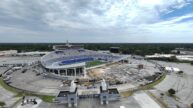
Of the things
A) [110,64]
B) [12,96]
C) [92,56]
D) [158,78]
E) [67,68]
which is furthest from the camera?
[92,56]

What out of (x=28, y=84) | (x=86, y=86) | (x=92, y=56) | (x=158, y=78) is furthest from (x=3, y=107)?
(x=92, y=56)

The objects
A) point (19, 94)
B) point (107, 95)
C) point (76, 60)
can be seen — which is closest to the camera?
point (107, 95)

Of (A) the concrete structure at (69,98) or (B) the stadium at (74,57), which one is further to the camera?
(B) the stadium at (74,57)

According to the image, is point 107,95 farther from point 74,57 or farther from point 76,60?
point 74,57

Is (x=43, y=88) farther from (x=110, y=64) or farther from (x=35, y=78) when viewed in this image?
(x=110, y=64)

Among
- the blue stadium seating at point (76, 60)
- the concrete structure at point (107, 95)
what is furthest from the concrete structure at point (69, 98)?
the blue stadium seating at point (76, 60)

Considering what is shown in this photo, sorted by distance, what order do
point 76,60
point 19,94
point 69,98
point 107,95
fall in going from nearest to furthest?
point 69,98
point 107,95
point 19,94
point 76,60

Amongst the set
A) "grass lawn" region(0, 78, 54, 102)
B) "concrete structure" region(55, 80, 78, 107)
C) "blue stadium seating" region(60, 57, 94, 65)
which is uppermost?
"blue stadium seating" region(60, 57, 94, 65)

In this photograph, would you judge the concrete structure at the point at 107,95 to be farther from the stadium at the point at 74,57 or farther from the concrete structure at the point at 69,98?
the stadium at the point at 74,57

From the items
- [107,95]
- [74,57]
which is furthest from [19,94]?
[74,57]

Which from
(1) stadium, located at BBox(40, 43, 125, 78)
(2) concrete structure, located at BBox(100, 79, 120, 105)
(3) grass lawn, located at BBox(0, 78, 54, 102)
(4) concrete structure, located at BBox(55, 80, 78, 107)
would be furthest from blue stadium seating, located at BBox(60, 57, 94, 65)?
(2) concrete structure, located at BBox(100, 79, 120, 105)

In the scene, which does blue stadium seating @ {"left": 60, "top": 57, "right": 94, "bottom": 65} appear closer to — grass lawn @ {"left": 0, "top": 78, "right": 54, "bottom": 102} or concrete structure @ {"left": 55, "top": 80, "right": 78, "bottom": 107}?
grass lawn @ {"left": 0, "top": 78, "right": 54, "bottom": 102}
